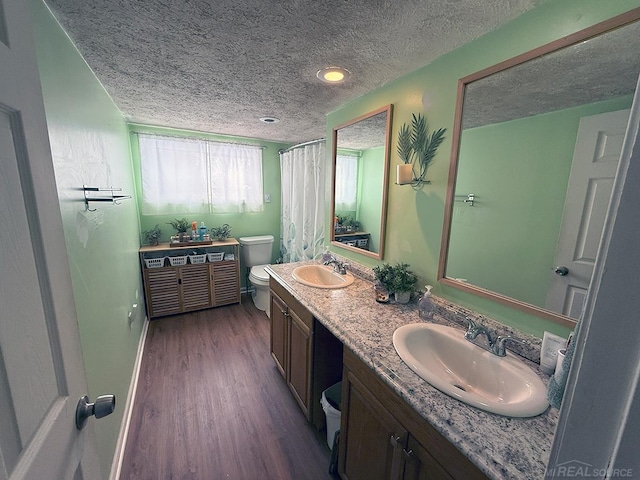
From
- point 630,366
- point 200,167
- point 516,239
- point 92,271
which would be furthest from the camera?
point 200,167

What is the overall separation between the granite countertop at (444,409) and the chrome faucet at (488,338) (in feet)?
0.35

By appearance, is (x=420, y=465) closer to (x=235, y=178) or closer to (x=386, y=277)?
(x=386, y=277)

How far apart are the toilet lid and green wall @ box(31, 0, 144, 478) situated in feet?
4.30

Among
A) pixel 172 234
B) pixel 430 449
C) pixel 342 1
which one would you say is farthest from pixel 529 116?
pixel 172 234

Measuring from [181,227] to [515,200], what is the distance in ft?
10.5

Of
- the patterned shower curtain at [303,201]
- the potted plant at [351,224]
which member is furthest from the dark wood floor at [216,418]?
the potted plant at [351,224]

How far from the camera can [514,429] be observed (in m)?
0.70

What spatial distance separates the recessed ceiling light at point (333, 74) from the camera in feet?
4.68

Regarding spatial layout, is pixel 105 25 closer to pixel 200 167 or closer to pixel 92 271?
pixel 92 271

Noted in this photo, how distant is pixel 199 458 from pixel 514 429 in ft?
5.25

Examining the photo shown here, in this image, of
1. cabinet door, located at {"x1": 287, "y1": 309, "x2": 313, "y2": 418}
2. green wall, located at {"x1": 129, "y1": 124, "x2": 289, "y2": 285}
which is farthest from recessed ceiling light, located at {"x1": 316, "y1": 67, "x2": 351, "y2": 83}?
green wall, located at {"x1": 129, "y1": 124, "x2": 289, "y2": 285}

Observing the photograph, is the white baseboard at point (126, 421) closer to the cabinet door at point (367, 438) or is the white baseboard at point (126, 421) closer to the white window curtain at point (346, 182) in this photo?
the cabinet door at point (367, 438)

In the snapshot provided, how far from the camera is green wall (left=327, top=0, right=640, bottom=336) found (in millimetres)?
903

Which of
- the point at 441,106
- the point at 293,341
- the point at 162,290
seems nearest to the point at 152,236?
the point at 162,290
